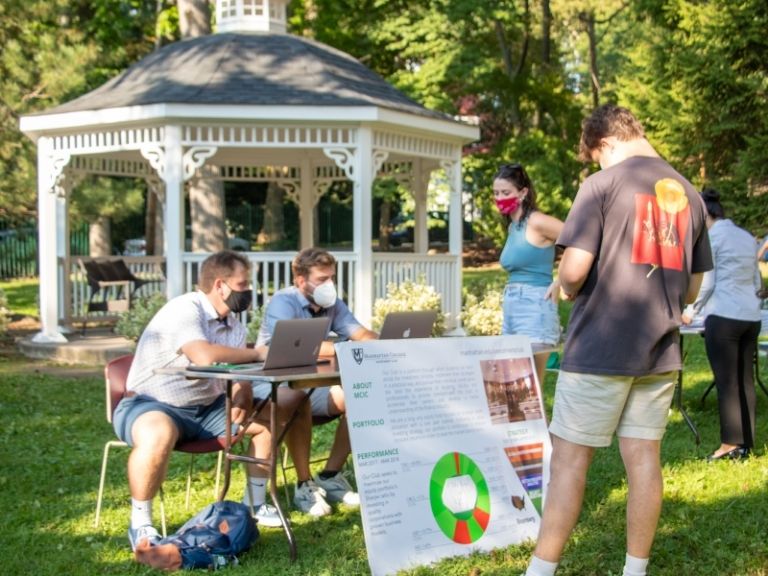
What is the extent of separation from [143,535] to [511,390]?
2.04 metres

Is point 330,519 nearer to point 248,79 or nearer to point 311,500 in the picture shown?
point 311,500

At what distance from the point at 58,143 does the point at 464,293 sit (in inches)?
243

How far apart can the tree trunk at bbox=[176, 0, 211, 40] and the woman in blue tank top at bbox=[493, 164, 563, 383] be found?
42.1ft

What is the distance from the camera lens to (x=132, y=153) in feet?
54.4

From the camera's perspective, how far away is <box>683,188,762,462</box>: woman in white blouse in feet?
23.7

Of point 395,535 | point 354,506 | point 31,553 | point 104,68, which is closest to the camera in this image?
point 395,535

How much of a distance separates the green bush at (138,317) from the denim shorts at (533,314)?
7767 mm

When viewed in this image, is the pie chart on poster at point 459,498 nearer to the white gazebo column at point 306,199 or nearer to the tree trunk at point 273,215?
the white gazebo column at point 306,199

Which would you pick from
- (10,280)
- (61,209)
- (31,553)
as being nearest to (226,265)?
(31,553)

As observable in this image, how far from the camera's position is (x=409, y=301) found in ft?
44.2

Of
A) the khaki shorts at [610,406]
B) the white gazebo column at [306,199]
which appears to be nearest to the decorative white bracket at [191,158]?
the white gazebo column at [306,199]

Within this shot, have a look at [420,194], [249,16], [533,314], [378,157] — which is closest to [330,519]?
[533,314]

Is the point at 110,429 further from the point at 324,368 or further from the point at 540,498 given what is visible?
the point at 540,498

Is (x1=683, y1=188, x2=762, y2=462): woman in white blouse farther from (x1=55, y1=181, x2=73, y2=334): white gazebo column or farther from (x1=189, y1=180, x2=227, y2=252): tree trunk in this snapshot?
(x1=189, y1=180, x2=227, y2=252): tree trunk
